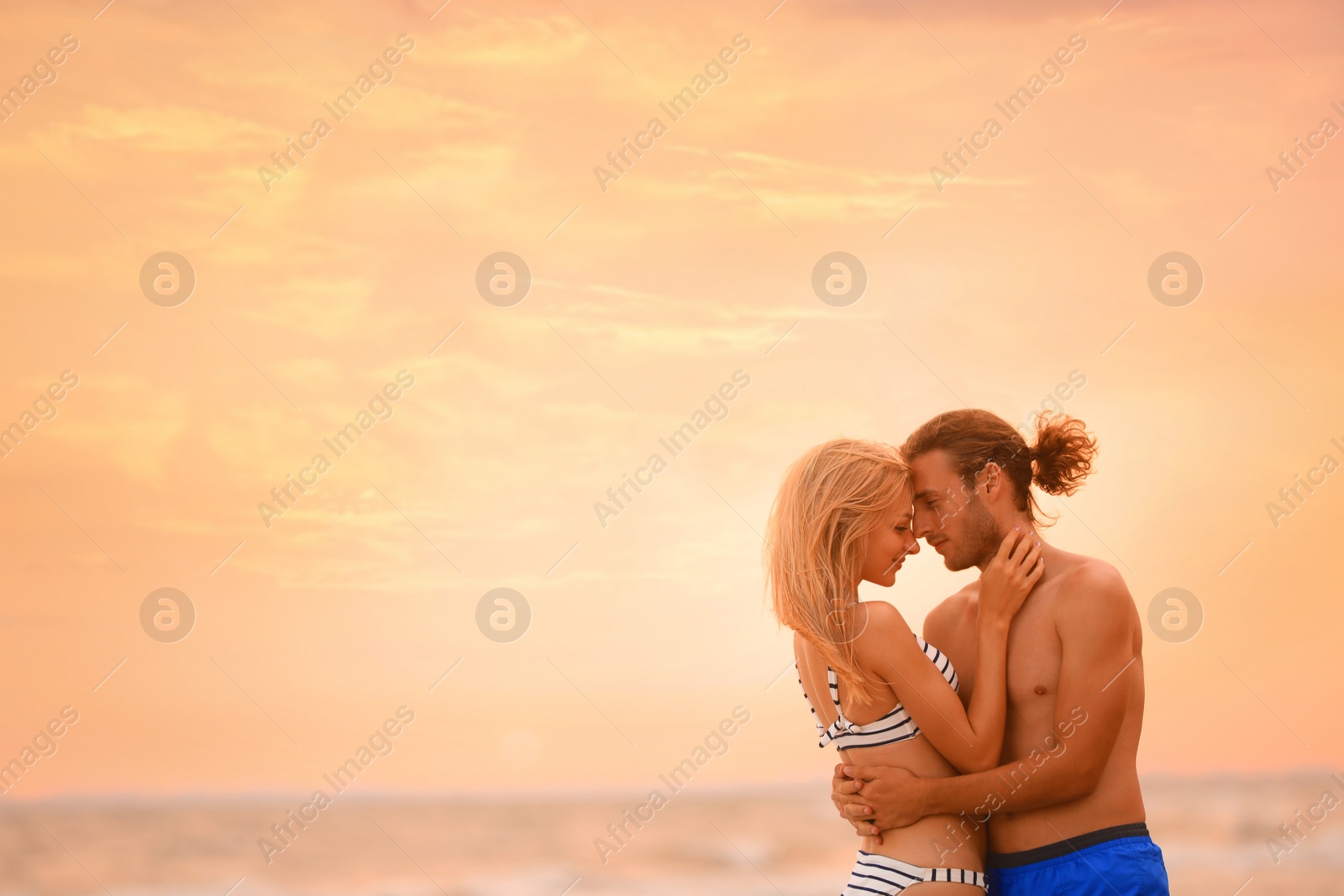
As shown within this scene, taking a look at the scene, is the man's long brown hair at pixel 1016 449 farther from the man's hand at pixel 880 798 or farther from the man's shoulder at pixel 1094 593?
the man's hand at pixel 880 798

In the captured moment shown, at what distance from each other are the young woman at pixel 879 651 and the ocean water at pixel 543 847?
13.7 m

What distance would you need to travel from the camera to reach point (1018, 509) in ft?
13.0

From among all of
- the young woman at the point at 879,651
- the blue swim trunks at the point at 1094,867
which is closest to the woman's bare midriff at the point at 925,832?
the young woman at the point at 879,651

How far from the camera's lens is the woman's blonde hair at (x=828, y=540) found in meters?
3.49

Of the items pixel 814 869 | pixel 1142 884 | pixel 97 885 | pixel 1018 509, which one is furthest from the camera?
pixel 814 869

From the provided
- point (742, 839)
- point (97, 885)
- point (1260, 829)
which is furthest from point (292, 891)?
point (1260, 829)

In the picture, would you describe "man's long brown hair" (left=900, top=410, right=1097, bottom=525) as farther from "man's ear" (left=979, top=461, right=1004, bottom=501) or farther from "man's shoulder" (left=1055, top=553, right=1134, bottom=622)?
"man's shoulder" (left=1055, top=553, right=1134, bottom=622)

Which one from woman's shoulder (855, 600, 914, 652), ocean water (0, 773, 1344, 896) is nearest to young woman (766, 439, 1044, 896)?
woman's shoulder (855, 600, 914, 652)

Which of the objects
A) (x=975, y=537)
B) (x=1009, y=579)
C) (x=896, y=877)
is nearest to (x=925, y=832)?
(x=896, y=877)

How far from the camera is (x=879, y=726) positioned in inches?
140

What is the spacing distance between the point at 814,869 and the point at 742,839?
2117 mm

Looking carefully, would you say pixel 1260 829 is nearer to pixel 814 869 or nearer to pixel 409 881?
pixel 814 869

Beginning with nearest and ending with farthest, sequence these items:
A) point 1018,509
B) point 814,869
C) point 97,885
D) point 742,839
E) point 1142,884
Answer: point 1142,884 → point 1018,509 → point 97,885 → point 814,869 → point 742,839

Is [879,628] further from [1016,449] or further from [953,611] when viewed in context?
[1016,449]
